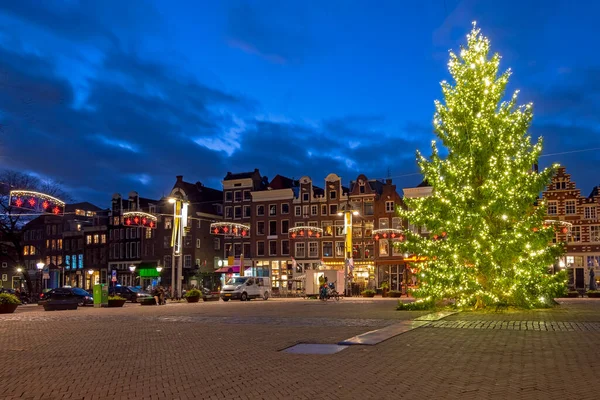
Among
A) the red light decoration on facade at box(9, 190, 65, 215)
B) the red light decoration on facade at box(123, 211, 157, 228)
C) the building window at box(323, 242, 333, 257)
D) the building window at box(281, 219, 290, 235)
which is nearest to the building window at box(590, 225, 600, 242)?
the building window at box(323, 242, 333, 257)

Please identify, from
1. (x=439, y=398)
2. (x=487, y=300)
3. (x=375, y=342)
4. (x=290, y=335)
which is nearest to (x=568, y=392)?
(x=439, y=398)

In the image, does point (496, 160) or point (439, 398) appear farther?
point (496, 160)

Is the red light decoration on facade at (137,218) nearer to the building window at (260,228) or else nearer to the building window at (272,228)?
the building window at (272,228)

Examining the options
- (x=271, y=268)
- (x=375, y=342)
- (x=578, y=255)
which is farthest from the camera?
(x=271, y=268)

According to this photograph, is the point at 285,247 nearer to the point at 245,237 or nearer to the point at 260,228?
the point at 260,228

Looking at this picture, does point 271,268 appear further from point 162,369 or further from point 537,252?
point 162,369

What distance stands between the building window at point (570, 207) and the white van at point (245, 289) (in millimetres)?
36454

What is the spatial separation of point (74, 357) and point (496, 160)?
19.4 meters

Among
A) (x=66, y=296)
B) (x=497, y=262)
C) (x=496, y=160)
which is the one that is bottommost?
(x=66, y=296)

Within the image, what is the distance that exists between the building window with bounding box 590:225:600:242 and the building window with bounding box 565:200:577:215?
2.69 meters

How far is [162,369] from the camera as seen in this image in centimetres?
1090

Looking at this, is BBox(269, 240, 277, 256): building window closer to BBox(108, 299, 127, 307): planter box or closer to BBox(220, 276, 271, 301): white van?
BBox(220, 276, 271, 301): white van

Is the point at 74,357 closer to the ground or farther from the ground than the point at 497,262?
closer to the ground

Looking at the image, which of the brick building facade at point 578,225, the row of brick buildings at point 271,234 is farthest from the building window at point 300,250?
the brick building facade at point 578,225
